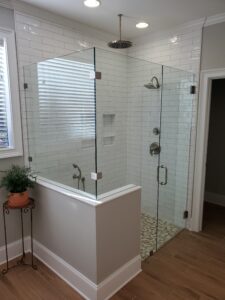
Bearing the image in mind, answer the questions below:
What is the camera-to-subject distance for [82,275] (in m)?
2.02

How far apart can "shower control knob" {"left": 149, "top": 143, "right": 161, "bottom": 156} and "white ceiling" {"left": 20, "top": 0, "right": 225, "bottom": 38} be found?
157 centimetres

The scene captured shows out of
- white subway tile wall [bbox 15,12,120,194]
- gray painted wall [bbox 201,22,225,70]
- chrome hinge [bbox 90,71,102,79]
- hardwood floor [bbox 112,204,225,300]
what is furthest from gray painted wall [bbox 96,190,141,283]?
gray painted wall [bbox 201,22,225,70]

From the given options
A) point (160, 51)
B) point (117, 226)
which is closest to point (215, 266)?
point (117, 226)

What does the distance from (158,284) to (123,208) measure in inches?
32.7

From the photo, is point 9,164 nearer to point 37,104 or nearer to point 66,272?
point 37,104

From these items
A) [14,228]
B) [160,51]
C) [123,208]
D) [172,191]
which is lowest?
[14,228]

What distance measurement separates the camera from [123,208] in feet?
6.72

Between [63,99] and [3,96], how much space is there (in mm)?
618

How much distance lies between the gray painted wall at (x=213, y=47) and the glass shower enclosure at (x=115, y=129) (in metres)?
0.31

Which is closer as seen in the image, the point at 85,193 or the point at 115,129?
the point at 85,193

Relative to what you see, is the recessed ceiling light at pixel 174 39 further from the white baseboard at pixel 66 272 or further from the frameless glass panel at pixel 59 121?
the white baseboard at pixel 66 272

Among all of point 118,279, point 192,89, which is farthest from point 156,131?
point 118,279

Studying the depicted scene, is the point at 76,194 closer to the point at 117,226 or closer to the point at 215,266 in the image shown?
the point at 117,226

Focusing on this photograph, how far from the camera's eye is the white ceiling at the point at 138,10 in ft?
7.54
